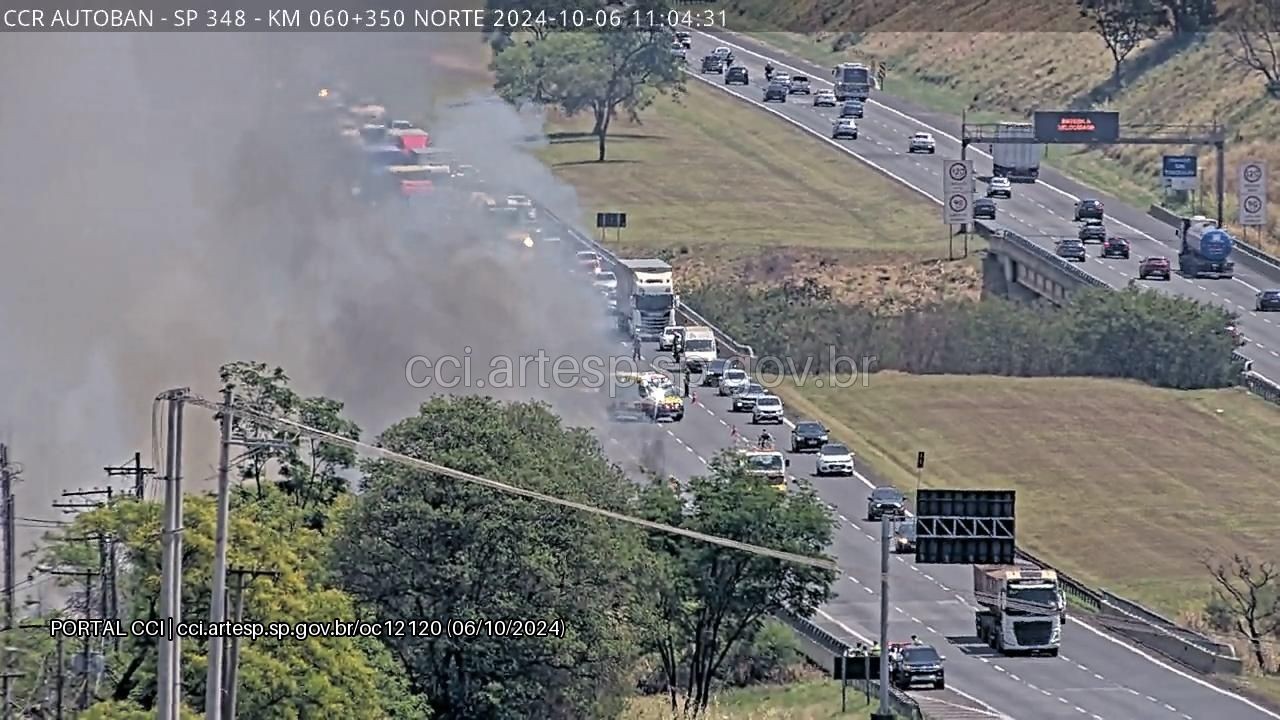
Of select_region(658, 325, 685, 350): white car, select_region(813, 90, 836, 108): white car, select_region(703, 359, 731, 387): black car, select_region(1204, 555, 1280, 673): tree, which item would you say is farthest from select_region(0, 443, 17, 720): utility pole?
select_region(813, 90, 836, 108): white car

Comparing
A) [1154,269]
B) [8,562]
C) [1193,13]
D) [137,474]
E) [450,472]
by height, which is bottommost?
[8,562]

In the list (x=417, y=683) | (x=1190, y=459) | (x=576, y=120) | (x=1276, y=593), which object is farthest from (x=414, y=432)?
(x=576, y=120)

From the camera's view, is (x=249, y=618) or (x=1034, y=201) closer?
(x=249, y=618)

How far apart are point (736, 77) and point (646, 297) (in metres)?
70.6

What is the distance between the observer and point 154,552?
209 feet

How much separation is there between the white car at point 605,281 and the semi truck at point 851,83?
224 feet

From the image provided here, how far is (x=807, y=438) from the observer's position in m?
109

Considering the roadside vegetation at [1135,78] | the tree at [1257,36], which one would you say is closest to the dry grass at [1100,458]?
the roadside vegetation at [1135,78]

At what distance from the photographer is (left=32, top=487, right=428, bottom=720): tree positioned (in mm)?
62031

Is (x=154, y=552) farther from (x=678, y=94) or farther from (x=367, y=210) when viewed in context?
(x=678, y=94)

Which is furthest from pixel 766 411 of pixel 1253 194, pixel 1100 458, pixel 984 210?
pixel 1253 194

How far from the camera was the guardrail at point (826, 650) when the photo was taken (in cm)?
7750

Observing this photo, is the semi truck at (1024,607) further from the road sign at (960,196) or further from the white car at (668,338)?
the road sign at (960,196)

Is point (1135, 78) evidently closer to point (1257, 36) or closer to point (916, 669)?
point (1257, 36)
